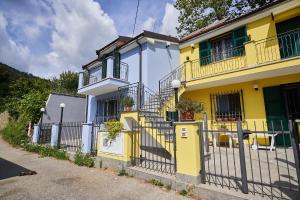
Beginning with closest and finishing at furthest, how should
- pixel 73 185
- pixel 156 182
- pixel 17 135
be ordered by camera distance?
pixel 156 182, pixel 73 185, pixel 17 135

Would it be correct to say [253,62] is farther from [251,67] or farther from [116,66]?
[116,66]

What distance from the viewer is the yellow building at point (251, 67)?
828 cm

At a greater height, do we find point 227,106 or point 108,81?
point 108,81

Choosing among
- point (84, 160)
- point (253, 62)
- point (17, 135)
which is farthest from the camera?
point (17, 135)

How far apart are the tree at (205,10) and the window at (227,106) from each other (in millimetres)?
9951

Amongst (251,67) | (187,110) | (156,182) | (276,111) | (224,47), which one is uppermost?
(224,47)

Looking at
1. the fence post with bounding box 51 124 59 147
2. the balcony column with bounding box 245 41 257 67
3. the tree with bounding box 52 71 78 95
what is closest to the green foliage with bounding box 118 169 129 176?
the fence post with bounding box 51 124 59 147

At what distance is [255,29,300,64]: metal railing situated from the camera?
842 cm

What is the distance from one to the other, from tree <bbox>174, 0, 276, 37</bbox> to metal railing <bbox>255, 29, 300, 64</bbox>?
9.10 metres

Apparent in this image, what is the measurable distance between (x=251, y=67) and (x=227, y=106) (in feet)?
9.46

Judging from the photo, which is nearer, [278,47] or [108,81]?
[278,47]

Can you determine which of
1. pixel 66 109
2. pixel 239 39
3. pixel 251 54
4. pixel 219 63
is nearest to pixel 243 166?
pixel 251 54

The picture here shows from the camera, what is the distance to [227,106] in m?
10.3

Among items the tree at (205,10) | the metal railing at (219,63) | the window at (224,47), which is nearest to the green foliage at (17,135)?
the metal railing at (219,63)
